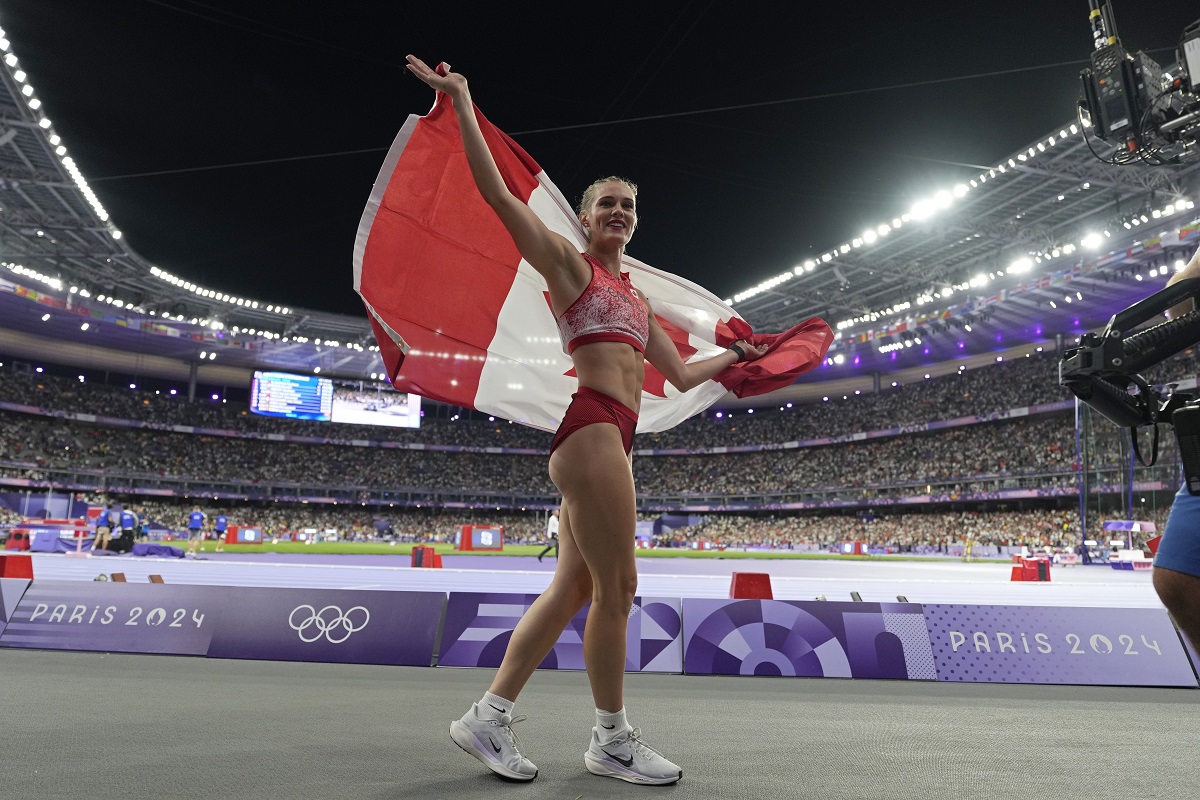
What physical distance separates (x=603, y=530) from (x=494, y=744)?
2.60 feet

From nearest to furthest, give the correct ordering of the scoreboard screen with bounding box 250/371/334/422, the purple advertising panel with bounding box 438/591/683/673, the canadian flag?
the canadian flag
the purple advertising panel with bounding box 438/591/683/673
the scoreboard screen with bounding box 250/371/334/422

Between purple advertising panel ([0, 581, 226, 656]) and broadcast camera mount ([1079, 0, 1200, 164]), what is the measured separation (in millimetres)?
9089

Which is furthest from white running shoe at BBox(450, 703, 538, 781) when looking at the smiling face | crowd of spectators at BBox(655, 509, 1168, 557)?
crowd of spectators at BBox(655, 509, 1168, 557)

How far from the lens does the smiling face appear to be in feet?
9.77

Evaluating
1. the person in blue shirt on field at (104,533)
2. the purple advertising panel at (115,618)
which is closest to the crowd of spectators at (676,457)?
the person in blue shirt on field at (104,533)

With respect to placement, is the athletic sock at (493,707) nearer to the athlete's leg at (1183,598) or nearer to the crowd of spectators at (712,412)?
the athlete's leg at (1183,598)

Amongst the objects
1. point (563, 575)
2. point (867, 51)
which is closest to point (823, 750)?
point (563, 575)

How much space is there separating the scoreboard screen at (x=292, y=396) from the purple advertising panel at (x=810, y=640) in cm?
4183

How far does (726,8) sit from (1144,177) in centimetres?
1739

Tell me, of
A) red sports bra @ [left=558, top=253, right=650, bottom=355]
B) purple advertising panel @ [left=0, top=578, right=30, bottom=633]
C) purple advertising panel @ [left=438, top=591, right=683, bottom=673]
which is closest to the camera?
red sports bra @ [left=558, top=253, right=650, bottom=355]

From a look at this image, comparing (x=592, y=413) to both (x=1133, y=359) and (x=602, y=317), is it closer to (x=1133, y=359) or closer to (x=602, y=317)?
(x=602, y=317)

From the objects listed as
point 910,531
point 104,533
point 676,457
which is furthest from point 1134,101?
point 676,457

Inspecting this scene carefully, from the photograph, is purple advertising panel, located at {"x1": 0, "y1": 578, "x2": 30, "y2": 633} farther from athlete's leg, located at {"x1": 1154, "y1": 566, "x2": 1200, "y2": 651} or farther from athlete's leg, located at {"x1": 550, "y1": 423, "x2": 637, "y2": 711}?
athlete's leg, located at {"x1": 1154, "y1": 566, "x2": 1200, "y2": 651}

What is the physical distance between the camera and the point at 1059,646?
16.0ft
